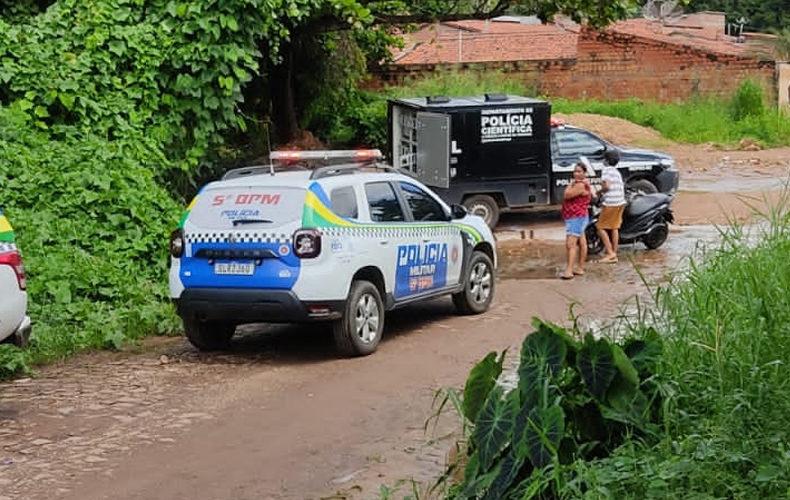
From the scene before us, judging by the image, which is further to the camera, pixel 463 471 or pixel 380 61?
pixel 380 61

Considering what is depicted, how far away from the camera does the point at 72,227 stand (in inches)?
514

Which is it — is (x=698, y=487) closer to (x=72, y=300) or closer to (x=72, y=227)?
(x=72, y=300)

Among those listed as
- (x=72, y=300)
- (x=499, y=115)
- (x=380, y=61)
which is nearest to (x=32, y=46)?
(x=72, y=300)

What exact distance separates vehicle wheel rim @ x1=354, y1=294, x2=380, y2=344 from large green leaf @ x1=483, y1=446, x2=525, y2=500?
16.6ft

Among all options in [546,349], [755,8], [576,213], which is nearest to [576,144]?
[755,8]

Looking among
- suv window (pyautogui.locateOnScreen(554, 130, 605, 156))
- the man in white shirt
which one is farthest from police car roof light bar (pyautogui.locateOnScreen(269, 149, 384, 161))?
suv window (pyautogui.locateOnScreen(554, 130, 605, 156))

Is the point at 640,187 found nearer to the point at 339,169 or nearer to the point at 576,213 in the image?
the point at 576,213

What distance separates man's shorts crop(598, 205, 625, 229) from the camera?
16891 millimetres

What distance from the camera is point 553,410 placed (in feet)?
18.9

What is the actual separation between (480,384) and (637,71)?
33070 mm

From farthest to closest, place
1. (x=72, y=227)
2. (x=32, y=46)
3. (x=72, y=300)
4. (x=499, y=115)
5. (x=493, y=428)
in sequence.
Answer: (x=499, y=115) → (x=32, y=46) → (x=72, y=227) → (x=72, y=300) → (x=493, y=428)

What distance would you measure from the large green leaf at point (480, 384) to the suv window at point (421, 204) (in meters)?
5.74

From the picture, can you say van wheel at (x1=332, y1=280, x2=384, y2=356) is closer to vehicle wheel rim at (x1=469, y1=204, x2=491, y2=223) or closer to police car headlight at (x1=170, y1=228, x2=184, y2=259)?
police car headlight at (x1=170, y1=228, x2=184, y2=259)

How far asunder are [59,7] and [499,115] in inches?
293
